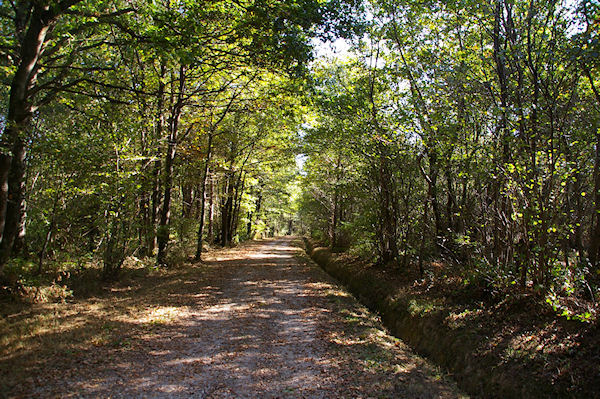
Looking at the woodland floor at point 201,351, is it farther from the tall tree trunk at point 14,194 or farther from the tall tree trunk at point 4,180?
the tall tree trunk at point 4,180

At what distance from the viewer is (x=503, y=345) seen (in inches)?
220

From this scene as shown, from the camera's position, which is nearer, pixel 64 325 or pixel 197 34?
pixel 64 325

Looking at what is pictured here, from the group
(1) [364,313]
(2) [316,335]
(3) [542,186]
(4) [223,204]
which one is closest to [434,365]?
(2) [316,335]

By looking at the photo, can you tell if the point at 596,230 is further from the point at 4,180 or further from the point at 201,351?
the point at 4,180

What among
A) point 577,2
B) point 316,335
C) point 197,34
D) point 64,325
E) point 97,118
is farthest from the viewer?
point 97,118

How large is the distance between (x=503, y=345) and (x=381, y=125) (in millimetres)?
7277

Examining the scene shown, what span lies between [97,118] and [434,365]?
9.45m

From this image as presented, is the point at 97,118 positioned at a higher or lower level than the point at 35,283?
higher

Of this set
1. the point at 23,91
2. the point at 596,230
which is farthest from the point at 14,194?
the point at 596,230

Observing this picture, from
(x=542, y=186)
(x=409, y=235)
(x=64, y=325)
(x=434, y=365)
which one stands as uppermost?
(x=542, y=186)

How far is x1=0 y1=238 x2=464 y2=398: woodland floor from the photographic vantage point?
4.50 metres

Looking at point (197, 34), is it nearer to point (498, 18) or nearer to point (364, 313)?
point (498, 18)

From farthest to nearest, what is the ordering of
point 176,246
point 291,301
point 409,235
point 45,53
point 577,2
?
point 176,246, point 409,235, point 291,301, point 45,53, point 577,2

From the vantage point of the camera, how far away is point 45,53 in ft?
29.2
